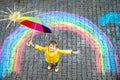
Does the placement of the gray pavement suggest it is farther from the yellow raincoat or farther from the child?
the yellow raincoat

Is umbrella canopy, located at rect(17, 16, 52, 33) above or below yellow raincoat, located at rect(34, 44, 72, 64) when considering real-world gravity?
above

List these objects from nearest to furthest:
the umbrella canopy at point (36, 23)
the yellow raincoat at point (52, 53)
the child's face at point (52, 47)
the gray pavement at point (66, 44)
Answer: the umbrella canopy at point (36, 23)
the child's face at point (52, 47)
the yellow raincoat at point (52, 53)
the gray pavement at point (66, 44)

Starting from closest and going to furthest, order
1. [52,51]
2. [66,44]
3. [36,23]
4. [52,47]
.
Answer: [36,23] → [52,47] → [52,51] → [66,44]

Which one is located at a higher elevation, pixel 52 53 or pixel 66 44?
pixel 66 44

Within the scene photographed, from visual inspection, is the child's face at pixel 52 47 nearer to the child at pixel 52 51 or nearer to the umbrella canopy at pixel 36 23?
the child at pixel 52 51

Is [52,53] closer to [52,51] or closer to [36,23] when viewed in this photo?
[52,51]

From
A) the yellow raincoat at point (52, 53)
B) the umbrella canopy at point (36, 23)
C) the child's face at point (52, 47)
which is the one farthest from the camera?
the yellow raincoat at point (52, 53)

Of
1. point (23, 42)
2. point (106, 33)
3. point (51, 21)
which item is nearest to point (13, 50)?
point (23, 42)

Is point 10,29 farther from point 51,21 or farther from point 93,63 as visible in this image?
point 93,63

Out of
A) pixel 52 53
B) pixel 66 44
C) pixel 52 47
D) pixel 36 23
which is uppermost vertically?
pixel 36 23

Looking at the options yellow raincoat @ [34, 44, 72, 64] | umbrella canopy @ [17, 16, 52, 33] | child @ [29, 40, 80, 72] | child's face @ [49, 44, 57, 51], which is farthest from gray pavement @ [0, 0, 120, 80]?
umbrella canopy @ [17, 16, 52, 33]

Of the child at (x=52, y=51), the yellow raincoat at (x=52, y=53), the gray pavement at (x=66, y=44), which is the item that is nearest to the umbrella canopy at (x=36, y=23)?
the child at (x=52, y=51)

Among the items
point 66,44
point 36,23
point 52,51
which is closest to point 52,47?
point 52,51

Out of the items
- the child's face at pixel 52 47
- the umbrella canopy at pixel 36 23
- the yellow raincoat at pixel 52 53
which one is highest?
the umbrella canopy at pixel 36 23
